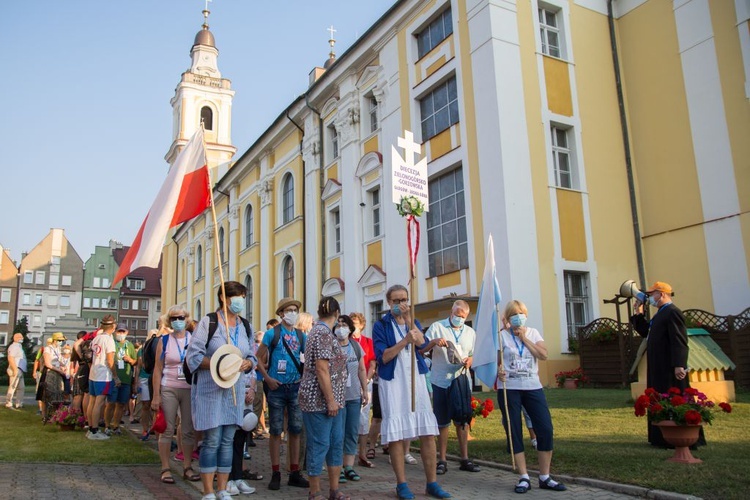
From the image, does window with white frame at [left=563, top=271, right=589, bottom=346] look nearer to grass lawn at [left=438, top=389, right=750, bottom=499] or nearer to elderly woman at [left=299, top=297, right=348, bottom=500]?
grass lawn at [left=438, top=389, right=750, bottom=499]

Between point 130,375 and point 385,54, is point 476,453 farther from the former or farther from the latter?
point 385,54

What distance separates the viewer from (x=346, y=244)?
77.5ft

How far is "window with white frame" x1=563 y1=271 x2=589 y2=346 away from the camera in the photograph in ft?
56.6

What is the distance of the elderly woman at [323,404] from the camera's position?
5.80 metres

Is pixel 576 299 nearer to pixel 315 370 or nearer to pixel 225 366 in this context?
pixel 315 370

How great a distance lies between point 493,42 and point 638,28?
556 cm

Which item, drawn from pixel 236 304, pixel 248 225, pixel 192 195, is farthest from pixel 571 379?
pixel 248 225

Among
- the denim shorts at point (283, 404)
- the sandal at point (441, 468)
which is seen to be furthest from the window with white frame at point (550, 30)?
the denim shorts at point (283, 404)

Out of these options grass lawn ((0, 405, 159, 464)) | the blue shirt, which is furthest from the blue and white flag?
grass lawn ((0, 405, 159, 464))

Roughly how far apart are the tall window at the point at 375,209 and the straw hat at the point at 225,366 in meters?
17.1

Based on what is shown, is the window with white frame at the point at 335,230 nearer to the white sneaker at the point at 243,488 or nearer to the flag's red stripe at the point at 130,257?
the flag's red stripe at the point at 130,257

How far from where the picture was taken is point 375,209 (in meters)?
22.9

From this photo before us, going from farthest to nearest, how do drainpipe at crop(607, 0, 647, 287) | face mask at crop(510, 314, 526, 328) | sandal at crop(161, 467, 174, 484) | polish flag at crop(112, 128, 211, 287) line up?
drainpipe at crop(607, 0, 647, 287) → polish flag at crop(112, 128, 211, 287) → sandal at crop(161, 467, 174, 484) → face mask at crop(510, 314, 526, 328)

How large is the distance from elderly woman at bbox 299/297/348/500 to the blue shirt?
109cm
